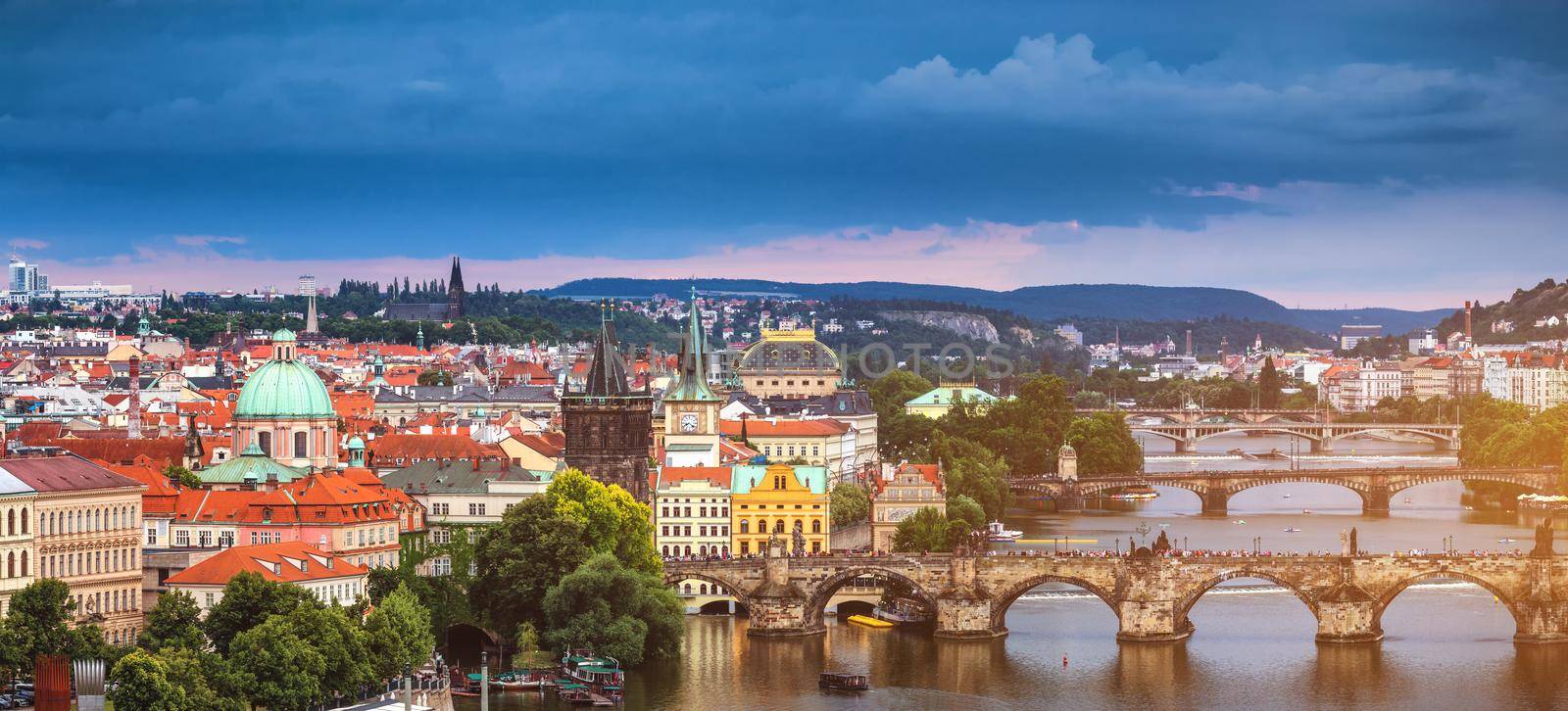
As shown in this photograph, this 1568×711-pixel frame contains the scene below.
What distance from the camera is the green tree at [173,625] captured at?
208 feet

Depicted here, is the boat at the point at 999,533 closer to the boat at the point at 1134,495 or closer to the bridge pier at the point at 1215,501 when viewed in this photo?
the bridge pier at the point at 1215,501

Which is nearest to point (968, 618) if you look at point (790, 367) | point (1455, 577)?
point (1455, 577)

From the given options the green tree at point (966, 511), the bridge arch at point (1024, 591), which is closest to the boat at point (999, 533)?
the green tree at point (966, 511)

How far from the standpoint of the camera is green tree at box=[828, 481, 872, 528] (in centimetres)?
10444

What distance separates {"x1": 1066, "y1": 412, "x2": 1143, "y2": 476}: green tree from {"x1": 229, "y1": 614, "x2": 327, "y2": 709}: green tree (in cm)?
9092

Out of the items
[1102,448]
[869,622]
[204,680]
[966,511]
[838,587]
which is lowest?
[869,622]

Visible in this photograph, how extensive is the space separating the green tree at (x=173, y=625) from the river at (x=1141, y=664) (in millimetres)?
7979

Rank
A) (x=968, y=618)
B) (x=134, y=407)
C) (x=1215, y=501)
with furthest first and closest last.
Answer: (x=1215, y=501), (x=134, y=407), (x=968, y=618)

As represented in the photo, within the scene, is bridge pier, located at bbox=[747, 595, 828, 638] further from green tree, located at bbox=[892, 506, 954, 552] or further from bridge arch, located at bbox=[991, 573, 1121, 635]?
green tree, located at bbox=[892, 506, 954, 552]

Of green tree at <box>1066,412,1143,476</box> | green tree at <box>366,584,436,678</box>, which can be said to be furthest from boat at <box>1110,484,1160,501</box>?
green tree at <box>366,584,436,678</box>

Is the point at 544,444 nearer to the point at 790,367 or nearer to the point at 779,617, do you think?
the point at 779,617

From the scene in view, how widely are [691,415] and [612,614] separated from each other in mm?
28970

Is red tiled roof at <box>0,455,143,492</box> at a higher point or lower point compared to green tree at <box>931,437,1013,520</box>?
higher

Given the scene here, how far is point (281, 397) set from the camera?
93375 millimetres
